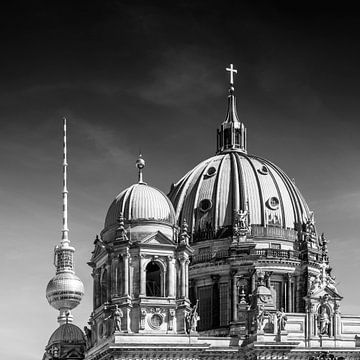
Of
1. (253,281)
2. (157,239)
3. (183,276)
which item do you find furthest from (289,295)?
(157,239)

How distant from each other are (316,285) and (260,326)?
32.2ft

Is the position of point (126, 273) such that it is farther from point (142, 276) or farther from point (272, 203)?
point (272, 203)

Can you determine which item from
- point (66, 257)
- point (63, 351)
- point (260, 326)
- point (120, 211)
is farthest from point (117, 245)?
point (66, 257)

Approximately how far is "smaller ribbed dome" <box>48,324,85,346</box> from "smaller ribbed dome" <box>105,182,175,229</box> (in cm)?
2057

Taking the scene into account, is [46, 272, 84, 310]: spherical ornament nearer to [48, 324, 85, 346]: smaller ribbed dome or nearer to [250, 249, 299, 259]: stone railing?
[48, 324, 85, 346]: smaller ribbed dome

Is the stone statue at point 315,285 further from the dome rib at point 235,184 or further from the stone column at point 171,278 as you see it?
the stone column at point 171,278

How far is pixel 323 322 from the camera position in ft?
385

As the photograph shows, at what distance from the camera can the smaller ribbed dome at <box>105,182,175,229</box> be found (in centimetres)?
11212

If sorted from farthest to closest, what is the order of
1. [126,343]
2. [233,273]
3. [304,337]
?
[233,273] < [304,337] < [126,343]

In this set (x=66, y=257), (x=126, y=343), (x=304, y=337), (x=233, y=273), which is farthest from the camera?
(x=66, y=257)

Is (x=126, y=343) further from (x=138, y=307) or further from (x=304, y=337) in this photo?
(x=304, y=337)

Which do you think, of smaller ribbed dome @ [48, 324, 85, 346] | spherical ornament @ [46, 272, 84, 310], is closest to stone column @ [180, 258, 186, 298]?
smaller ribbed dome @ [48, 324, 85, 346]

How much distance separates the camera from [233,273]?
411 feet

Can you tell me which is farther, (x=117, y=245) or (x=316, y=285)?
(x=316, y=285)
